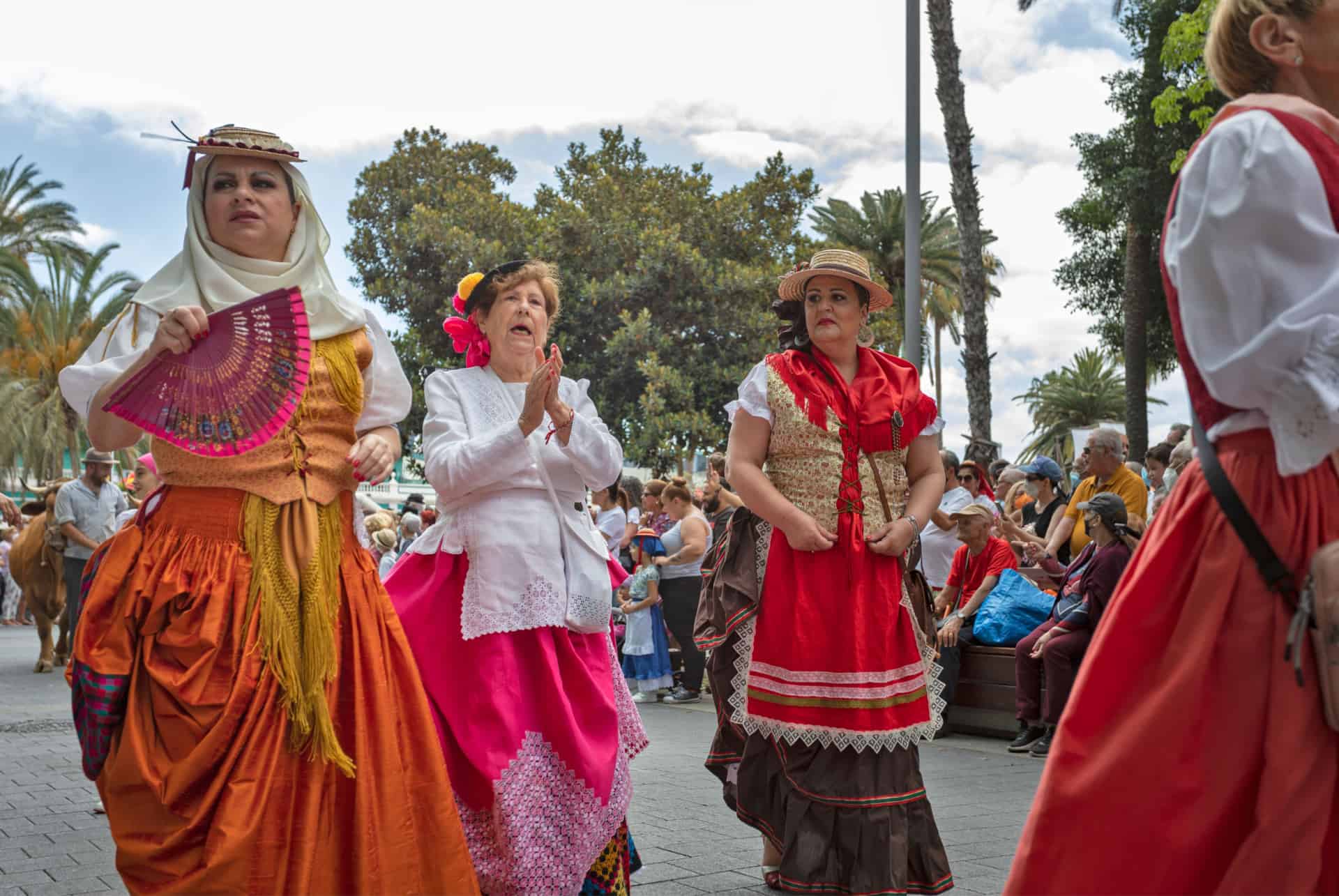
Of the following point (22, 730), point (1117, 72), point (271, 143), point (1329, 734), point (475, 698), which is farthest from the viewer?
point (1117, 72)

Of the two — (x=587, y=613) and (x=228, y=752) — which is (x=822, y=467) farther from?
(x=228, y=752)

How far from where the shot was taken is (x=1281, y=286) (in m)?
2.01

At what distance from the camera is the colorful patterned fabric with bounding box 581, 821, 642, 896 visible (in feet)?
13.9

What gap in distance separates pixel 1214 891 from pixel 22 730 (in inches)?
347


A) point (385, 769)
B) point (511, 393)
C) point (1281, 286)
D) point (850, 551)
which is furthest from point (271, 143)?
point (1281, 286)

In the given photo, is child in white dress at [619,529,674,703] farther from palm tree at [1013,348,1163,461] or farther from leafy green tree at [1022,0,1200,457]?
palm tree at [1013,348,1163,461]

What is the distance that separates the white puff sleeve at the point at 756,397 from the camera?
4.74 meters

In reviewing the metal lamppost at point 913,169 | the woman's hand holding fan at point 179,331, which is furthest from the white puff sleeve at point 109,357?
the metal lamppost at point 913,169

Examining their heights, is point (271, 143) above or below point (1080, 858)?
above

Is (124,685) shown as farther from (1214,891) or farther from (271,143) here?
(1214,891)

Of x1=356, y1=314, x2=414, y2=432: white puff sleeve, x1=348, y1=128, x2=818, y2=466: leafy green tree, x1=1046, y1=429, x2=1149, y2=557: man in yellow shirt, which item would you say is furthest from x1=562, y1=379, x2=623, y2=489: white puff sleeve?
x1=348, y1=128, x2=818, y2=466: leafy green tree

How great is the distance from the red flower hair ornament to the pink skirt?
2.62 feet

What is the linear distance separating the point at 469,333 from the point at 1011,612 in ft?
17.8

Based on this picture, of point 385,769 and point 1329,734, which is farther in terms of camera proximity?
point 385,769
